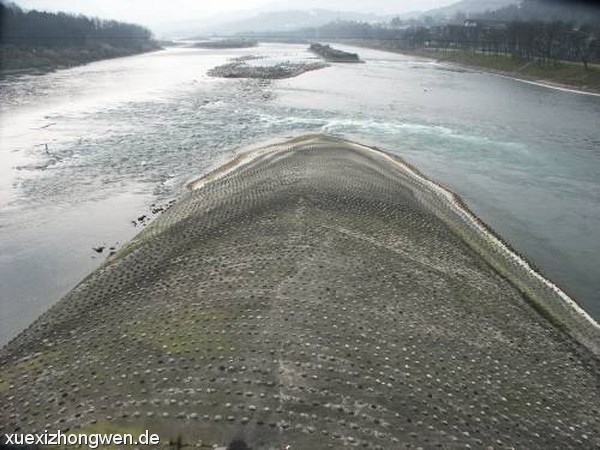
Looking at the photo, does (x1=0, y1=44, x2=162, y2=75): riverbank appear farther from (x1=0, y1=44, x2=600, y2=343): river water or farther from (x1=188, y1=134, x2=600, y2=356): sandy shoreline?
(x1=188, y1=134, x2=600, y2=356): sandy shoreline

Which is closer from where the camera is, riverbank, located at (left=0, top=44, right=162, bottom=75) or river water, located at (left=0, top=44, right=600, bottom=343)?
river water, located at (left=0, top=44, right=600, bottom=343)

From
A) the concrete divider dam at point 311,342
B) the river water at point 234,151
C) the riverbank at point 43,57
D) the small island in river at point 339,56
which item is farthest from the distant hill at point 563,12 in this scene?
the riverbank at point 43,57

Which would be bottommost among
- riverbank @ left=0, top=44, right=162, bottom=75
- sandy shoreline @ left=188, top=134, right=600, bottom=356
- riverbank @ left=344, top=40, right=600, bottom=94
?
sandy shoreline @ left=188, top=134, right=600, bottom=356

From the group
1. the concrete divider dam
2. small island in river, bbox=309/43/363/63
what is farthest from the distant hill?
the concrete divider dam

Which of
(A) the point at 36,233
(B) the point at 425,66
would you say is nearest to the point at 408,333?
(A) the point at 36,233

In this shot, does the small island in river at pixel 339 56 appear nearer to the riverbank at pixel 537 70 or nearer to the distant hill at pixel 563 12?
the riverbank at pixel 537 70

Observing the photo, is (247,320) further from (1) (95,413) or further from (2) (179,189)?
(2) (179,189)
